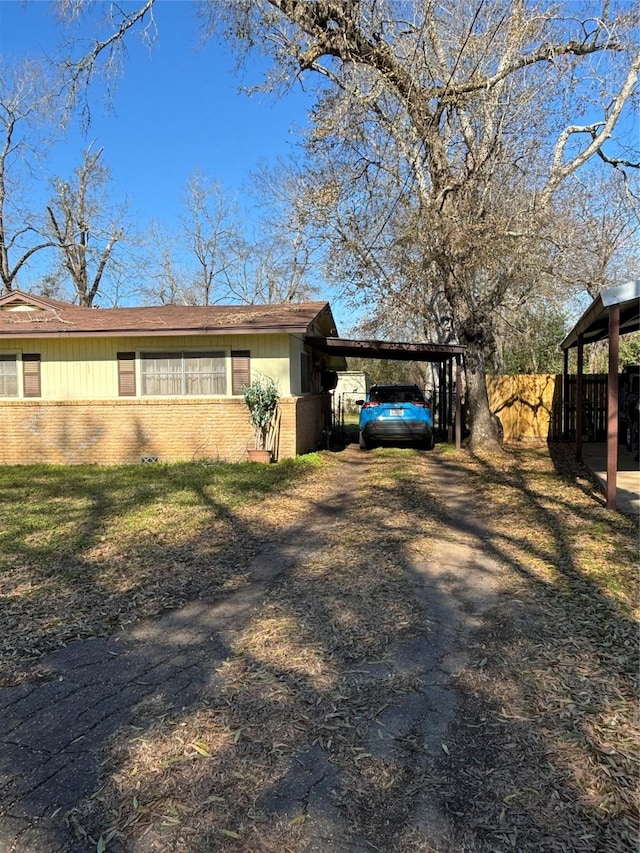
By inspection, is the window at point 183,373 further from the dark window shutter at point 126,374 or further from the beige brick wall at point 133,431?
the beige brick wall at point 133,431

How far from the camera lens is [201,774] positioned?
7.98 feet

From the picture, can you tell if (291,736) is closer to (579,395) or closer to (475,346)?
(579,395)

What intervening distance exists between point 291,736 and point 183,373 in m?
10.7

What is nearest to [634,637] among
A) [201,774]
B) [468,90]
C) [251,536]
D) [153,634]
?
[201,774]

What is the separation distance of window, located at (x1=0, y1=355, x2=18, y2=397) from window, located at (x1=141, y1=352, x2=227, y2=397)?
120 inches

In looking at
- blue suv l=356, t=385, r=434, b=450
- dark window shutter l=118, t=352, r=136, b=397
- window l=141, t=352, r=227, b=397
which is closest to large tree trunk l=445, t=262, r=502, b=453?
blue suv l=356, t=385, r=434, b=450

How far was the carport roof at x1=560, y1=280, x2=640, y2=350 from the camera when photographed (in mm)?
6734

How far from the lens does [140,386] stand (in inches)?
506

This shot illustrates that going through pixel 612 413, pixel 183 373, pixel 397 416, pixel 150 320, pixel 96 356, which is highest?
pixel 150 320

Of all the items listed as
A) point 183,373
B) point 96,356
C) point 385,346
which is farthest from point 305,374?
A: point 96,356

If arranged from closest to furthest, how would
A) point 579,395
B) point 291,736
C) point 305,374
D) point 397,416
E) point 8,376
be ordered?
point 291,736 < point 579,395 < point 8,376 < point 397,416 < point 305,374

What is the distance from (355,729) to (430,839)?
0.71 m

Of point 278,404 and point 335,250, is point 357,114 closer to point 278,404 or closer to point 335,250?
point 335,250

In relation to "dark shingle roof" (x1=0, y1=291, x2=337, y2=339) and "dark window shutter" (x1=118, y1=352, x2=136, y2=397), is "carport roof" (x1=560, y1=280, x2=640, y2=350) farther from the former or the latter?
"dark window shutter" (x1=118, y1=352, x2=136, y2=397)
